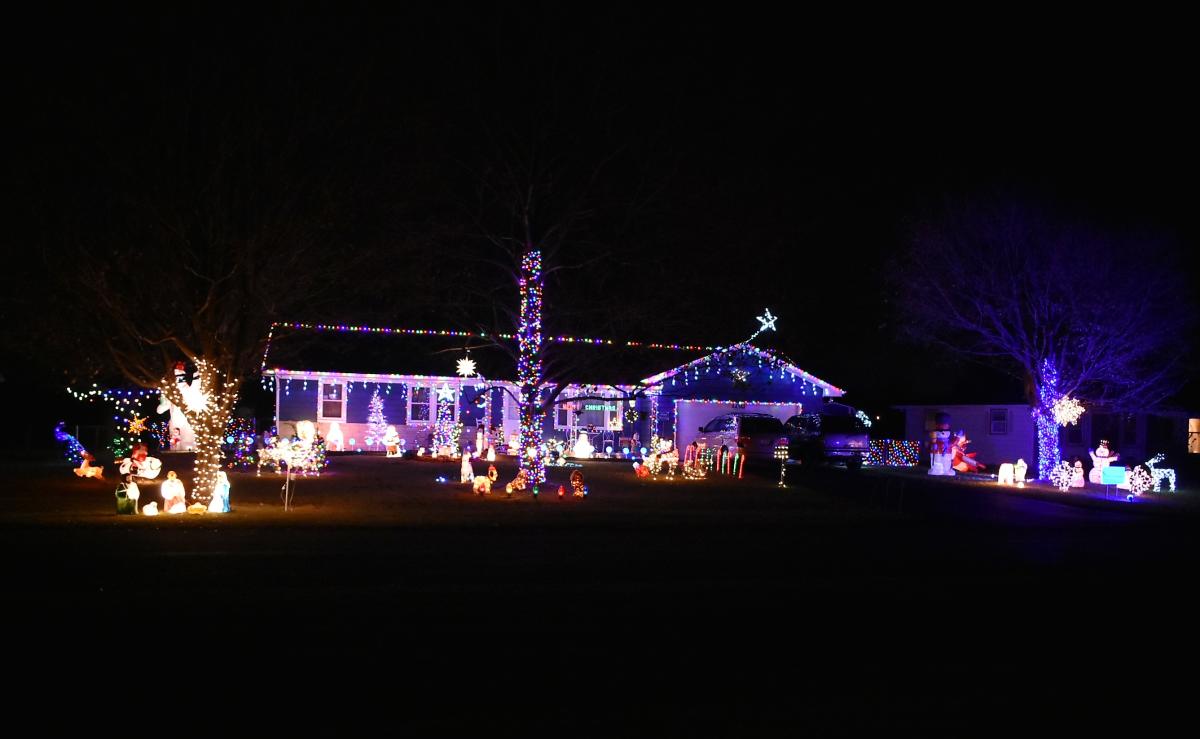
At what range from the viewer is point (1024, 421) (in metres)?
43.5

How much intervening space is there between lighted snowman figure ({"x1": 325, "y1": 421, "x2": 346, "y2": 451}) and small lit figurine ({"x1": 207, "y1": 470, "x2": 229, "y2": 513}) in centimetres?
1867

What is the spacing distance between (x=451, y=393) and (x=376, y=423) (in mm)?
2751

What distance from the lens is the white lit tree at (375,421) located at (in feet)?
125

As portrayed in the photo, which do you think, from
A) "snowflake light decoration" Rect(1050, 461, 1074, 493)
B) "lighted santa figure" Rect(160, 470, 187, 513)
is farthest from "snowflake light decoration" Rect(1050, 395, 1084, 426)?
"lighted santa figure" Rect(160, 470, 187, 513)

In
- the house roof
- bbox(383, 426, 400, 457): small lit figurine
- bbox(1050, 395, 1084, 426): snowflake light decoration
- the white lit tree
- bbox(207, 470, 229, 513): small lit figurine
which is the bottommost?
bbox(207, 470, 229, 513): small lit figurine

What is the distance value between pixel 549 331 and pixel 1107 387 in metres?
18.7

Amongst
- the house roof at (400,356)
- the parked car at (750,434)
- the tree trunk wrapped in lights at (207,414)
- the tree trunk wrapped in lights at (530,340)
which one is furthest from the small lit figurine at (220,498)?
the parked car at (750,434)

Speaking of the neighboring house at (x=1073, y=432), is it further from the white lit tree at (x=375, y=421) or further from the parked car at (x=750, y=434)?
the white lit tree at (x=375, y=421)

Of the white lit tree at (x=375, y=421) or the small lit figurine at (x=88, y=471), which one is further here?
the white lit tree at (x=375, y=421)

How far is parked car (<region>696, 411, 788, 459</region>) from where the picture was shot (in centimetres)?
3716

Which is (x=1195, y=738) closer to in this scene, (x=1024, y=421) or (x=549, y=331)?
(x=549, y=331)

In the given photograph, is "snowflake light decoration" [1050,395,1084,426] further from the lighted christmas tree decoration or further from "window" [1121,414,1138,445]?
the lighted christmas tree decoration

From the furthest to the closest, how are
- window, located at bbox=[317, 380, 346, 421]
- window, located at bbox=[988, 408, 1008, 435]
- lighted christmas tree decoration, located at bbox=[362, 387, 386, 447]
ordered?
window, located at bbox=[988, 408, 1008, 435] < lighted christmas tree decoration, located at bbox=[362, 387, 386, 447] < window, located at bbox=[317, 380, 346, 421]

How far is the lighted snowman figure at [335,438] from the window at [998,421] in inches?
1003
